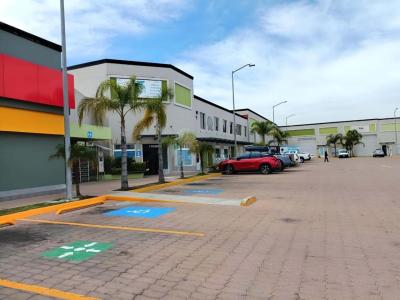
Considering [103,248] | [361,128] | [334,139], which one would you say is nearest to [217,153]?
[103,248]

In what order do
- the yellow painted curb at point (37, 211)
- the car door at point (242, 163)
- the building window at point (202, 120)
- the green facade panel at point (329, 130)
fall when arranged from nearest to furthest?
1. the yellow painted curb at point (37, 211)
2. the car door at point (242, 163)
3. the building window at point (202, 120)
4. the green facade panel at point (329, 130)

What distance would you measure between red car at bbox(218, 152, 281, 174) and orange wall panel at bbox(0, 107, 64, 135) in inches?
611

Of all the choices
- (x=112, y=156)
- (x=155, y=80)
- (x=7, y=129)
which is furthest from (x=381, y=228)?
(x=155, y=80)

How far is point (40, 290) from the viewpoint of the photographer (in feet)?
16.8

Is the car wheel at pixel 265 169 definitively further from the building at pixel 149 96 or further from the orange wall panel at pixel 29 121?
the orange wall panel at pixel 29 121

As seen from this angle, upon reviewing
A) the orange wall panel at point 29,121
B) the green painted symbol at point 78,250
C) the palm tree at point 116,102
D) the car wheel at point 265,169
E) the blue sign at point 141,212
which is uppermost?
the palm tree at point 116,102

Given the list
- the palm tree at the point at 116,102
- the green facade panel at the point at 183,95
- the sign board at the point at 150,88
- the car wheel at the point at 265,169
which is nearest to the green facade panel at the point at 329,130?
the green facade panel at the point at 183,95

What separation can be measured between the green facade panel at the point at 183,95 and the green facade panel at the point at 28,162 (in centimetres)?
1534

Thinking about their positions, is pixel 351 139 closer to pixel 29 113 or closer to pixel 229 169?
pixel 229 169

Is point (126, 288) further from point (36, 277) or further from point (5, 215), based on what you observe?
point (5, 215)

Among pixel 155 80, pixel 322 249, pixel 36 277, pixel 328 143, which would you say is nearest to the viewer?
pixel 36 277

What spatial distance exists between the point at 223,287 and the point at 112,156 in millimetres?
23754

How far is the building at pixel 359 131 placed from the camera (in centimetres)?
8262

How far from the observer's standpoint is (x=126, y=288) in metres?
5.13
